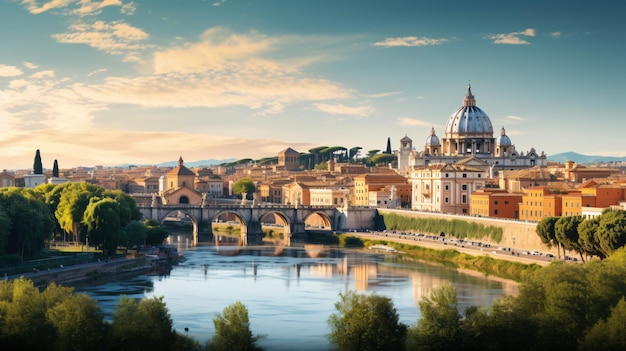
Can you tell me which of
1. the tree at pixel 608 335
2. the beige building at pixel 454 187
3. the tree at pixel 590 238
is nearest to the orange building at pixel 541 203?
the beige building at pixel 454 187

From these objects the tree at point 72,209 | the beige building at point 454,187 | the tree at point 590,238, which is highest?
the beige building at point 454,187

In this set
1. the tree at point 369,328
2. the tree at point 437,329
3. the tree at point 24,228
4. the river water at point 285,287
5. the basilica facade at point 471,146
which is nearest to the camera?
the tree at point 369,328

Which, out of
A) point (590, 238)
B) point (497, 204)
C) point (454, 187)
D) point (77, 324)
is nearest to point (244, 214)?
point (454, 187)

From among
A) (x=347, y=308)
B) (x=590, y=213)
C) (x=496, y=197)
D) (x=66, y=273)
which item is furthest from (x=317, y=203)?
(x=347, y=308)

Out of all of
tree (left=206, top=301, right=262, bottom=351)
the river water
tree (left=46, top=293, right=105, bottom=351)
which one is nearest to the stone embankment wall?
the river water

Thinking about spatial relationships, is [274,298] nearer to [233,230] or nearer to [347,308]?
[347,308]

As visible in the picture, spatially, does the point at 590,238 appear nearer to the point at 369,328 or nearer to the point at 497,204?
the point at 369,328

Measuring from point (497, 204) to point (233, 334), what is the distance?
98.6 ft

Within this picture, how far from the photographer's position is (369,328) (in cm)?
1902

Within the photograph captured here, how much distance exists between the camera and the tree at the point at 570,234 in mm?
32750

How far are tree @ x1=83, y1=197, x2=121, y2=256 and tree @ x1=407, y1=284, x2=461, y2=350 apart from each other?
17.8 m

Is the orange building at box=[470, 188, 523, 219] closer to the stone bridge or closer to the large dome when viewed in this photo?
the stone bridge

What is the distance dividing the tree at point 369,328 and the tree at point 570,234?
14454 millimetres

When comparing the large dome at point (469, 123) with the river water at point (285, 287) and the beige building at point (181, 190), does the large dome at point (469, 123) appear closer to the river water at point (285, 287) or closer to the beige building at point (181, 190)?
the beige building at point (181, 190)
